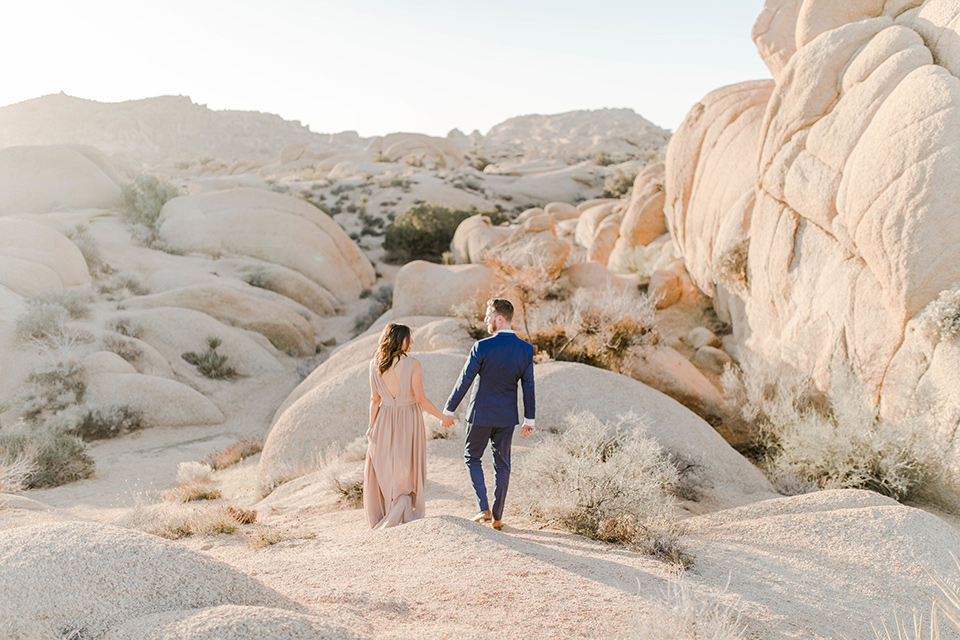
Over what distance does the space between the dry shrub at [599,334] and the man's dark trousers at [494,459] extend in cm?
540

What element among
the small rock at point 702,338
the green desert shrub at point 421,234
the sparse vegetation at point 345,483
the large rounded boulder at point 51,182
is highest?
the large rounded boulder at point 51,182

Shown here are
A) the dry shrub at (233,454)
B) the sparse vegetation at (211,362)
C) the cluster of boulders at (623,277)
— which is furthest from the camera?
the sparse vegetation at (211,362)

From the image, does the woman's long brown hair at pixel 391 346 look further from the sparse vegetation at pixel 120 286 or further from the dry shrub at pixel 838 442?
the sparse vegetation at pixel 120 286

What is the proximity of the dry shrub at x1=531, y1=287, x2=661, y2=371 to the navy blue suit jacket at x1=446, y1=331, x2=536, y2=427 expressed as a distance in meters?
5.44

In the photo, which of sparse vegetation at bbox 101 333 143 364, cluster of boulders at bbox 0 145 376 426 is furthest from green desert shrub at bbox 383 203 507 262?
sparse vegetation at bbox 101 333 143 364

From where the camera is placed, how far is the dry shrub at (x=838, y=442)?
6723 millimetres

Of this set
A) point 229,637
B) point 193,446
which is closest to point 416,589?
point 229,637

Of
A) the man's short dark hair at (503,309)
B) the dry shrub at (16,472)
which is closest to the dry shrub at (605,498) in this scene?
the man's short dark hair at (503,309)

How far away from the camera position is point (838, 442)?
731 cm

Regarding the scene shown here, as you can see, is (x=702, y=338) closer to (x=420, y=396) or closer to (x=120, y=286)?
(x=420, y=396)

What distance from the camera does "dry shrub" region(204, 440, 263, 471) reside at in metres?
10.2

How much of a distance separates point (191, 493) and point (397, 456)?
13.7ft

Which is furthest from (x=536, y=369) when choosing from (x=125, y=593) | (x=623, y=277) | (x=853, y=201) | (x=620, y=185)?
(x=620, y=185)

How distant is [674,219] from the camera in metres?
16.1
